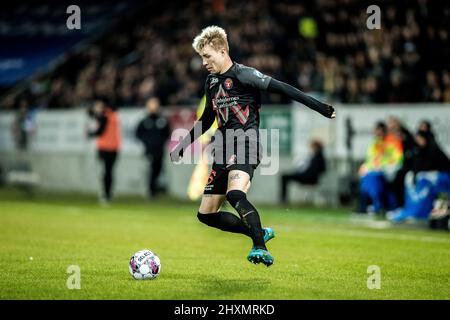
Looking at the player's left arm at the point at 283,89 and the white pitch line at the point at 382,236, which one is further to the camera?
the white pitch line at the point at 382,236

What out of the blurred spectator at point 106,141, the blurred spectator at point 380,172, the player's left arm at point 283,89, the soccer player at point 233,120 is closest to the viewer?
the player's left arm at point 283,89

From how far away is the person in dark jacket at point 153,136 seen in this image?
22.6 metres

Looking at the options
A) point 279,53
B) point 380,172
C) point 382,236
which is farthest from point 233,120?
point 279,53

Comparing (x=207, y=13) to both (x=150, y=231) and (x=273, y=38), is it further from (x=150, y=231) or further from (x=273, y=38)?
(x=150, y=231)

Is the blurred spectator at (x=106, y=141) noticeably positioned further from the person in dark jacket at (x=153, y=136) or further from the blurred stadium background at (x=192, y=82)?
the person in dark jacket at (x=153, y=136)

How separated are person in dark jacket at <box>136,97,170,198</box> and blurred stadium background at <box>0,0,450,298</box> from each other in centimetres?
83

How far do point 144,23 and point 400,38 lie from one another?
1214 centimetres

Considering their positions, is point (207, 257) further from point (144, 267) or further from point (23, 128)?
point (23, 128)

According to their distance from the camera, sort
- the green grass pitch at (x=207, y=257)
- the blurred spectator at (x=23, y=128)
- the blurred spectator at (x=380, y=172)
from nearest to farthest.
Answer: the green grass pitch at (x=207, y=257) < the blurred spectator at (x=380, y=172) < the blurred spectator at (x=23, y=128)

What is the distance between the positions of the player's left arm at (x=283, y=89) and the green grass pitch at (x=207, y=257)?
1.69 meters

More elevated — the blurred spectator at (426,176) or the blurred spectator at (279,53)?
the blurred spectator at (279,53)

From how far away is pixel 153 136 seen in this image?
22625mm

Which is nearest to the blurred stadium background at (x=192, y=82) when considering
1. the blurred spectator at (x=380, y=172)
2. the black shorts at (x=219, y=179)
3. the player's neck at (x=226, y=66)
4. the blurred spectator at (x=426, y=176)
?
the blurred spectator at (x=380, y=172)

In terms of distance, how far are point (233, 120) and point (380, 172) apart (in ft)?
32.9
